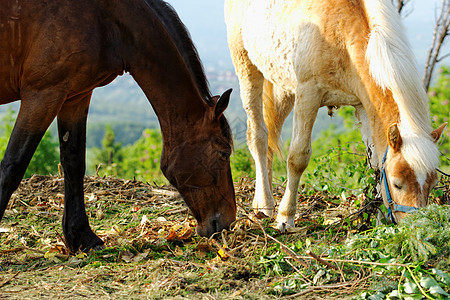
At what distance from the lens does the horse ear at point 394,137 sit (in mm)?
3547

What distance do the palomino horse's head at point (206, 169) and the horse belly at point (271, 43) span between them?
3.29 ft

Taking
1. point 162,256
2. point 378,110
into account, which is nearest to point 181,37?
point 378,110

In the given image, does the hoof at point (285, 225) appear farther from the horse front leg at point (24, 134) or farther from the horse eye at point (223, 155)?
the horse front leg at point (24, 134)

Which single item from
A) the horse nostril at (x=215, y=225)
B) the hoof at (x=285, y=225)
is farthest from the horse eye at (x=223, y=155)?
the hoof at (x=285, y=225)

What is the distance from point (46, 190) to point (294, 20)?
3.79 m

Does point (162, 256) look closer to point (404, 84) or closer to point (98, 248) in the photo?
point (98, 248)

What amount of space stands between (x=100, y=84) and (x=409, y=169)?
259cm

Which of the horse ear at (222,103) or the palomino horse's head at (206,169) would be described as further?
the palomino horse's head at (206,169)

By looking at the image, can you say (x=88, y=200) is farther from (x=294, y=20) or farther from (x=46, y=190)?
(x=294, y=20)

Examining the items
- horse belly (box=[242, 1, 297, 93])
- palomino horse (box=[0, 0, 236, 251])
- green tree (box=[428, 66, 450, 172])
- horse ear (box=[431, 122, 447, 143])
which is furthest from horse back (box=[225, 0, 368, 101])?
green tree (box=[428, 66, 450, 172])

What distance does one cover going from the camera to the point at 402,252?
311 cm

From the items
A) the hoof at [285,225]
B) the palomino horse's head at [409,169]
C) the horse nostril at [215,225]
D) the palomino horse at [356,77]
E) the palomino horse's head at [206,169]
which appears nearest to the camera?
the palomino horse's head at [409,169]

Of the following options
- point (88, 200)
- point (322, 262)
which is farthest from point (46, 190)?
point (322, 262)

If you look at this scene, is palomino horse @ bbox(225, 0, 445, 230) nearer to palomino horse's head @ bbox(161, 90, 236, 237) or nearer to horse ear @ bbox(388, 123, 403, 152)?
horse ear @ bbox(388, 123, 403, 152)
